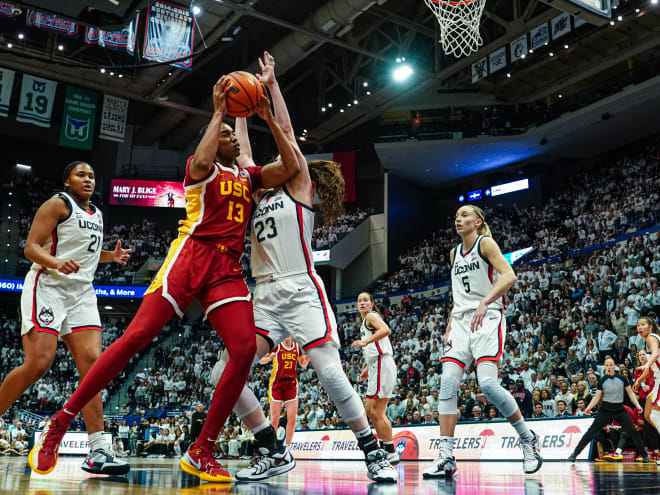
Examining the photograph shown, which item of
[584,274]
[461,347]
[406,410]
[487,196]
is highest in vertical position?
[487,196]

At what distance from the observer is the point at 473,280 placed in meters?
5.25

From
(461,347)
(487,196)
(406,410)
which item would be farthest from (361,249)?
(461,347)

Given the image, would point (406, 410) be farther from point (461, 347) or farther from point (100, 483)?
point (100, 483)

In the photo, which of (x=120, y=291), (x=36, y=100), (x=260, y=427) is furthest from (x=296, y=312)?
(x=120, y=291)

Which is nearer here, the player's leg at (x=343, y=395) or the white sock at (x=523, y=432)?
the player's leg at (x=343, y=395)

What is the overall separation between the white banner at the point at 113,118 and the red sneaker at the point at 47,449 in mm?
22656

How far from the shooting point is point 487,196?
27.8 m

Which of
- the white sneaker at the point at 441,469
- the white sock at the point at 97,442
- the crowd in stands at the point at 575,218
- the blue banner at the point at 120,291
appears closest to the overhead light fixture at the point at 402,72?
the crowd in stands at the point at 575,218

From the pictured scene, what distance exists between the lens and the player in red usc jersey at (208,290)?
11.3 feet

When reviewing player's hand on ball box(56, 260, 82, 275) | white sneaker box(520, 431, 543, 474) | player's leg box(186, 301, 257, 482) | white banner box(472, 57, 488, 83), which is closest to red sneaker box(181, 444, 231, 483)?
player's leg box(186, 301, 257, 482)

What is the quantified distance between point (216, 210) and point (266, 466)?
62.4 inches

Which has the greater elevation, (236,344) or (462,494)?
(236,344)

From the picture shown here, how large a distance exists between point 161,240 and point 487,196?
16.0 metres

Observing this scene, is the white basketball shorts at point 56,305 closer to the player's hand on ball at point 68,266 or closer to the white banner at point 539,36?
the player's hand on ball at point 68,266
